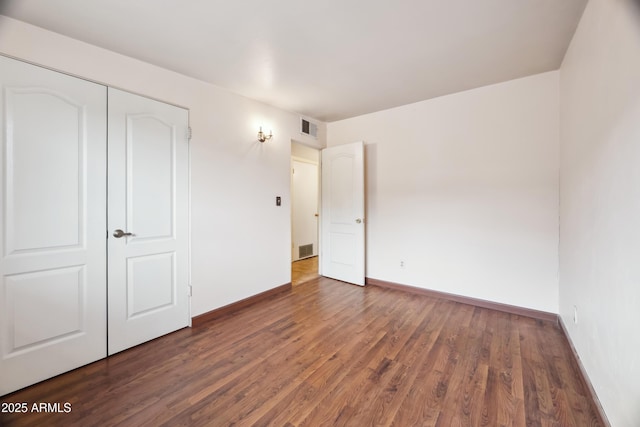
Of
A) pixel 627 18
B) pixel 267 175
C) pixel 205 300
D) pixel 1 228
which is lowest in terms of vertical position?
pixel 205 300

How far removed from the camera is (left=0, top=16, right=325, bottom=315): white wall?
81.5 inches

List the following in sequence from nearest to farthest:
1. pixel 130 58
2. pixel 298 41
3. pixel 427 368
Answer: pixel 427 368
pixel 298 41
pixel 130 58

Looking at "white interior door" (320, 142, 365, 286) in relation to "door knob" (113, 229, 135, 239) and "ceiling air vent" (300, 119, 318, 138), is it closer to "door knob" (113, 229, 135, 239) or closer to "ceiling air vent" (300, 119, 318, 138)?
"ceiling air vent" (300, 119, 318, 138)

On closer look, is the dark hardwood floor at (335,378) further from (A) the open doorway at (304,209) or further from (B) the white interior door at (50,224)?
(A) the open doorway at (304,209)

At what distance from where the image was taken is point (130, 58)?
87.3 inches

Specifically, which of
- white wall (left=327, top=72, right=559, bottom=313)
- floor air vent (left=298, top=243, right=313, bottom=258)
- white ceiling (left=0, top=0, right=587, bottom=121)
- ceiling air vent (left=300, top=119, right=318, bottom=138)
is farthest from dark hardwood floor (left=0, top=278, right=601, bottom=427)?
floor air vent (left=298, top=243, right=313, bottom=258)

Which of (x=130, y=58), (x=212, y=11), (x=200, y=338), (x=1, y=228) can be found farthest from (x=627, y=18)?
(x=1, y=228)

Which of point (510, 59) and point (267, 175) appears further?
point (267, 175)

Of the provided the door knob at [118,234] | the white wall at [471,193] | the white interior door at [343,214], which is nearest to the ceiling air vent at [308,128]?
the white interior door at [343,214]

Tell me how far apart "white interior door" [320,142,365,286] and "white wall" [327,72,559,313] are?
0.22 m

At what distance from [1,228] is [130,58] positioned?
1559 millimetres

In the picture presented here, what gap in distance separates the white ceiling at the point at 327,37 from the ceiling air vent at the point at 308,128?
934 millimetres

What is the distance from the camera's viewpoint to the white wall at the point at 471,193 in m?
2.67

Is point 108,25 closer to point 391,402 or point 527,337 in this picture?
point 391,402
